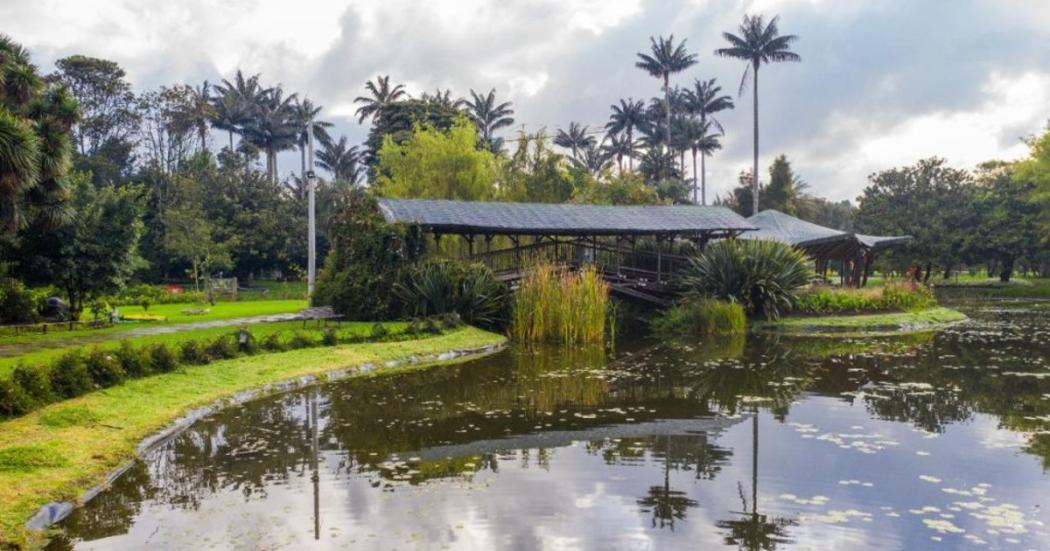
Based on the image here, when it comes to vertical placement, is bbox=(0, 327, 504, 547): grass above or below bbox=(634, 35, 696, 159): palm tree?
below

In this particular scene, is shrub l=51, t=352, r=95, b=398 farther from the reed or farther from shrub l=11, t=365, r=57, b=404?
the reed

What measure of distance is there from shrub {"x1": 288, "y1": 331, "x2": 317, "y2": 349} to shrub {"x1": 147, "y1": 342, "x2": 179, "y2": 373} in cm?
286

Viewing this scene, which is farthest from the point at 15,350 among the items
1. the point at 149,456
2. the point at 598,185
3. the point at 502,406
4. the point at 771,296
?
the point at 598,185

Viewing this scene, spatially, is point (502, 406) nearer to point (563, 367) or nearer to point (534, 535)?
point (563, 367)

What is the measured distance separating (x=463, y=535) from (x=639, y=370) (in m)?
8.74

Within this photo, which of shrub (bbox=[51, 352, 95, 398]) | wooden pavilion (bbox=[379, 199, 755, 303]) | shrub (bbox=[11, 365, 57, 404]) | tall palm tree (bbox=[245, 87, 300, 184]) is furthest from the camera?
tall palm tree (bbox=[245, 87, 300, 184])

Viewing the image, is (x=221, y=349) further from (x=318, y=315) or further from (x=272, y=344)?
(x=318, y=315)

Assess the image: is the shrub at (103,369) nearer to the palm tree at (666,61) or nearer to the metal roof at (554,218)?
the metal roof at (554,218)

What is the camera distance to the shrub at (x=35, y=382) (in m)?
8.91

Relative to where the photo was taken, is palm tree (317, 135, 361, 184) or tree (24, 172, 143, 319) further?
palm tree (317, 135, 361, 184)

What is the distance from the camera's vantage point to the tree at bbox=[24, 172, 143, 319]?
1788 cm

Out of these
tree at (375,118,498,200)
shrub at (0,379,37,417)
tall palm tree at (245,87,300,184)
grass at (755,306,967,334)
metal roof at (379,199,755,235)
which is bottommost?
shrub at (0,379,37,417)

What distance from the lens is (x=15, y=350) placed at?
1338 centimetres

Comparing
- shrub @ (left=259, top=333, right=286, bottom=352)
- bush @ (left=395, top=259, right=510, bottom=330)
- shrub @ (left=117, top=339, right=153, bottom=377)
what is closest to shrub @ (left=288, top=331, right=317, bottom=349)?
shrub @ (left=259, top=333, right=286, bottom=352)
